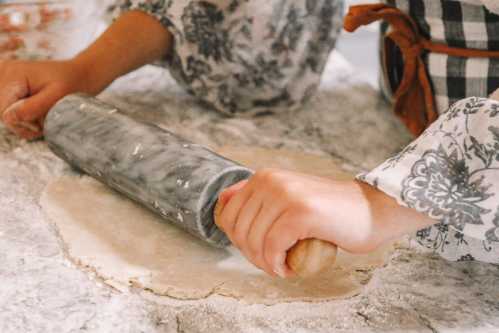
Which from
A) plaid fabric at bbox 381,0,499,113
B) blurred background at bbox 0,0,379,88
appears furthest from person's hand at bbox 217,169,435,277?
blurred background at bbox 0,0,379,88

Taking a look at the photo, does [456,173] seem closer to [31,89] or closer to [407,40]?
[407,40]

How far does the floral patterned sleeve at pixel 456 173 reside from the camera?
0.77m

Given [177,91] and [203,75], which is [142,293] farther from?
[177,91]

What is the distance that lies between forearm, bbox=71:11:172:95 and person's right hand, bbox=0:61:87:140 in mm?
44

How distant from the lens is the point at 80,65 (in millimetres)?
1293

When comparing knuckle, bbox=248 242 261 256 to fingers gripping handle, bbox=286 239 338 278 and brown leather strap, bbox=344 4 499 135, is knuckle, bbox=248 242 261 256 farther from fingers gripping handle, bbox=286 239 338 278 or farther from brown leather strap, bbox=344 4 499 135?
brown leather strap, bbox=344 4 499 135

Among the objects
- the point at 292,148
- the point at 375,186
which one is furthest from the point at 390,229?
the point at 292,148

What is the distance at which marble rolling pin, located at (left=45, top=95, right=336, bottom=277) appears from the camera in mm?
925

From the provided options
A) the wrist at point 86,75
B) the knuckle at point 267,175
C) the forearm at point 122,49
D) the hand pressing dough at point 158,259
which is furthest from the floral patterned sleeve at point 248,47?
the knuckle at point 267,175

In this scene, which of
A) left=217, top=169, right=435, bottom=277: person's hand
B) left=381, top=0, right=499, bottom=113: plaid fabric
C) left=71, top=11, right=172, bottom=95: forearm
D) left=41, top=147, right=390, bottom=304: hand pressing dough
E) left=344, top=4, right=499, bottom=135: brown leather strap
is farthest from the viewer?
left=71, top=11, right=172, bottom=95: forearm

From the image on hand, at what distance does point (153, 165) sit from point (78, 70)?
38 cm

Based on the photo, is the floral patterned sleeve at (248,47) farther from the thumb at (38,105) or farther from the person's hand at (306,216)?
the person's hand at (306,216)

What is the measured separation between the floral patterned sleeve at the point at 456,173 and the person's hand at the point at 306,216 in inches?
1.0

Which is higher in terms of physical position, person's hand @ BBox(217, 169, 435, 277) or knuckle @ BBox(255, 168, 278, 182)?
knuckle @ BBox(255, 168, 278, 182)
